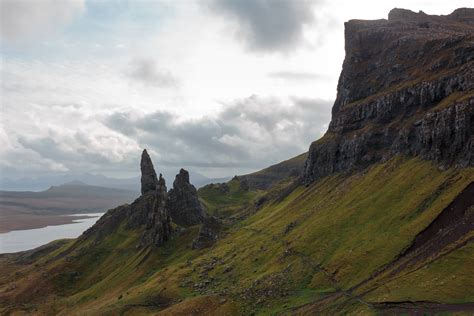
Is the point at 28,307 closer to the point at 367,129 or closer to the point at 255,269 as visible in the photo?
the point at 255,269

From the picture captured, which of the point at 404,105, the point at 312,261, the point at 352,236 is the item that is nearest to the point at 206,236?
the point at 312,261

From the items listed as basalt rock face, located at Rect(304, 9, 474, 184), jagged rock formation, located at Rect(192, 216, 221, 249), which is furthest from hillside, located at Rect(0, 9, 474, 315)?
basalt rock face, located at Rect(304, 9, 474, 184)

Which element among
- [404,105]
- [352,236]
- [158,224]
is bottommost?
[352,236]

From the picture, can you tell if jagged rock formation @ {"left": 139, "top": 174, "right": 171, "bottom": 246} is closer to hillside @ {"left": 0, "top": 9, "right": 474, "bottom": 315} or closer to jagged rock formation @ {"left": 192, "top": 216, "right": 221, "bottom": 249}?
hillside @ {"left": 0, "top": 9, "right": 474, "bottom": 315}

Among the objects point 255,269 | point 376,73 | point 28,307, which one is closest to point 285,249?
point 255,269

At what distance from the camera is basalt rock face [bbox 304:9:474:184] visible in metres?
108

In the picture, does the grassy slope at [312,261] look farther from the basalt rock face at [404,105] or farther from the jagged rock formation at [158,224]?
the basalt rock face at [404,105]

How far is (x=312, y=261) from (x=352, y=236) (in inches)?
461

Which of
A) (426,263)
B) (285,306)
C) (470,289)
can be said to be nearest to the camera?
(470,289)

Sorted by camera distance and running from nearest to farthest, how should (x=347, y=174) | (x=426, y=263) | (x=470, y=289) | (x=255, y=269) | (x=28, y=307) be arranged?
(x=470, y=289)
(x=426, y=263)
(x=255, y=269)
(x=28, y=307)
(x=347, y=174)

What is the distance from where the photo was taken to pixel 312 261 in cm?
9381

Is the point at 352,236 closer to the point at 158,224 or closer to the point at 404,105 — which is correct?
the point at 404,105

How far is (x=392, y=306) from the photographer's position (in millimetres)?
60875

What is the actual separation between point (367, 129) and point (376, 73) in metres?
39.0
